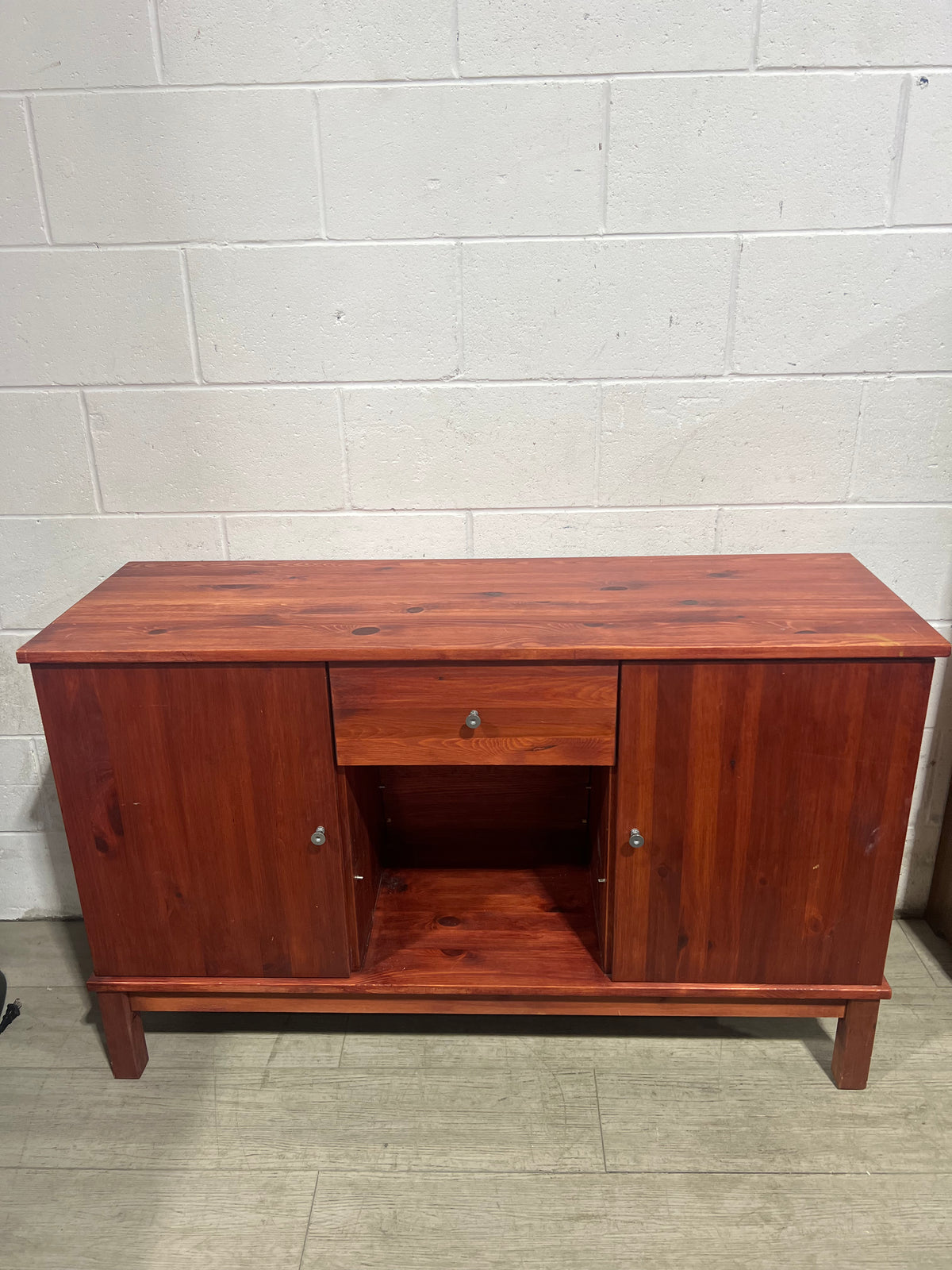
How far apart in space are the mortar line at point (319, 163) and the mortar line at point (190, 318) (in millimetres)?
254

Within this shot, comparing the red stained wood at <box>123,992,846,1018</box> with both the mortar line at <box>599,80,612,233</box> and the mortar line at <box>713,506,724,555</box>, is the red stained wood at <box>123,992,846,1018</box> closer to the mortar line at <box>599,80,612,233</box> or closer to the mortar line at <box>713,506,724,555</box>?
the mortar line at <box>713,506,724,555</box>

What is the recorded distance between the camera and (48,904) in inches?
79.4

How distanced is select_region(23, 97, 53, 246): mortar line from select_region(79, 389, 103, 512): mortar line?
0.92ft

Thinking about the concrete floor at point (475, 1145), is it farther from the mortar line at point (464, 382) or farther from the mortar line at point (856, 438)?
the mortar line at point (464, 382)

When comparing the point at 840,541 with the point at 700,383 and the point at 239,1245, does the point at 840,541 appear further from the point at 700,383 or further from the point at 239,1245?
the point at 239,1245

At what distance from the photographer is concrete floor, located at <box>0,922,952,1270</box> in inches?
49.6

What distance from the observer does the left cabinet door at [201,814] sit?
1328 mm

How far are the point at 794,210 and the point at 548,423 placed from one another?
21.8 inches

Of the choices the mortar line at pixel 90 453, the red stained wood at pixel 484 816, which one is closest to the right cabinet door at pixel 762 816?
the red stained wood at pixel 484 816

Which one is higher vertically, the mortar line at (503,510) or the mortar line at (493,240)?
the mortar line at (493,240)

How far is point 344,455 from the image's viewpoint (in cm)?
170

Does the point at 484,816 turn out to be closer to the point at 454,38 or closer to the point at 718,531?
the point at 718,531

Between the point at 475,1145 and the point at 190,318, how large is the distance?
1510 millimetres

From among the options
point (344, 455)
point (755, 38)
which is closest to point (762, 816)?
point (344, 455)
